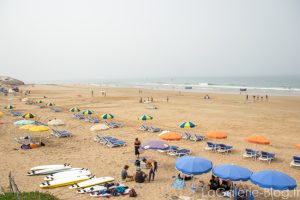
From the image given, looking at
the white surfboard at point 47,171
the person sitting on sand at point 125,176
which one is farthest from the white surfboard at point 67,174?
the person sitting on sand at point 125,176

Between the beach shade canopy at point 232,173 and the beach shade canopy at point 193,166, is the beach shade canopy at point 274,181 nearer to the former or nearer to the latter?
the beach shade canopy at point 232,173

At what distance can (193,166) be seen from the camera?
939cm

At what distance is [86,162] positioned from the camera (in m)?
13.0

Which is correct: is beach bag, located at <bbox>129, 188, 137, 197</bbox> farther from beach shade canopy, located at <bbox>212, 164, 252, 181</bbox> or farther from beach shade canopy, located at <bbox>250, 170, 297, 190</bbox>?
beach shade canopy, located at <bbox>250, 170, 297, 190</bbox>

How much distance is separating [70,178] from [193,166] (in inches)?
201

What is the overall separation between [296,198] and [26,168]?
38.0ft

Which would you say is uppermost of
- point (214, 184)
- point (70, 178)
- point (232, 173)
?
point (232, 173)

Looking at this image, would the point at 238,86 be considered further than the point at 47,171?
Yes

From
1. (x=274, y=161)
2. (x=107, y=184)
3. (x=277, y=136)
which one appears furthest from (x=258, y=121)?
(x=107, y=184)

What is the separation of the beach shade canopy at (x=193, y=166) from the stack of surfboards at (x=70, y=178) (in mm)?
3090

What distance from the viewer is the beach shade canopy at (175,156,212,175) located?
30.3ft

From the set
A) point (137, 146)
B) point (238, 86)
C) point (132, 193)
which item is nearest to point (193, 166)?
point (132, 193)

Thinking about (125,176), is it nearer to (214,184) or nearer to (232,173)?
(214,184)

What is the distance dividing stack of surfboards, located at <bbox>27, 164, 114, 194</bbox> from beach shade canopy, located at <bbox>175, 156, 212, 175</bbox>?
3090 millimetres
